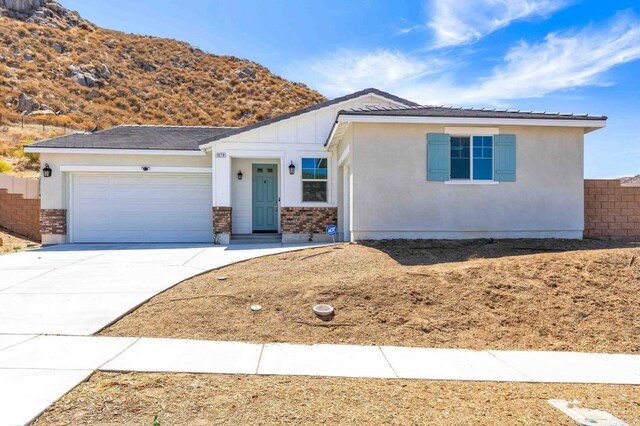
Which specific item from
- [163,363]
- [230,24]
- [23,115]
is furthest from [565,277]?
[23,115]

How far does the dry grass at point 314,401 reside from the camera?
304 cm

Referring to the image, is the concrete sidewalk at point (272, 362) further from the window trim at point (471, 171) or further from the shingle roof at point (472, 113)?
the shingle roof at point (472, 113)

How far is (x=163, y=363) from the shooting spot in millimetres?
4059

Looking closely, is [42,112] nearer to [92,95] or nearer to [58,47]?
[92,95]

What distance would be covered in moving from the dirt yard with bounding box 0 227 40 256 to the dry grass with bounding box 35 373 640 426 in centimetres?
1111

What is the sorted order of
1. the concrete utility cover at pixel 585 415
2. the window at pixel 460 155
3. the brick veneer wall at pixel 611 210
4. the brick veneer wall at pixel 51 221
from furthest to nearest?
the brick veneer wall at pixel 51 221 → the brick veneer wall at pixel 611 210 → the window at pixel 460 155 → the concrete utility cover at pixel 585 415

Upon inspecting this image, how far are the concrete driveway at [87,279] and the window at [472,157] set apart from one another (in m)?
5.62

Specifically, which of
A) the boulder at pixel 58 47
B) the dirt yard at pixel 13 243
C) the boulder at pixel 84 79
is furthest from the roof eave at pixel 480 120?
the boulder at pixel 58 47

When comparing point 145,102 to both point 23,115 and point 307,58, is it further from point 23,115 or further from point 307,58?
point 307,58

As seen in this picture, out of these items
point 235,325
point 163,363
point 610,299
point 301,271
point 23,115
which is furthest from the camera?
point 23,115

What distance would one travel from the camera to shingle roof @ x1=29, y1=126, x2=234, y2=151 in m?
13.2

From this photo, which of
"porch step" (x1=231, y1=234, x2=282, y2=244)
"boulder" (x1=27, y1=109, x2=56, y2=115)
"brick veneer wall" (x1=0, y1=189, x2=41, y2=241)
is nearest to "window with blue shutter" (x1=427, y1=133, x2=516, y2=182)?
"porch step" (x1=231, y1=234, x2=282, y2=244)

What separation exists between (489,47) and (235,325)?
14.0 metres

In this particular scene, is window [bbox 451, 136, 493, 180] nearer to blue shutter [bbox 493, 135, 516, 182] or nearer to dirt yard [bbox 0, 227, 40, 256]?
blue shutter [bbox 493, 135, 516, 182]
